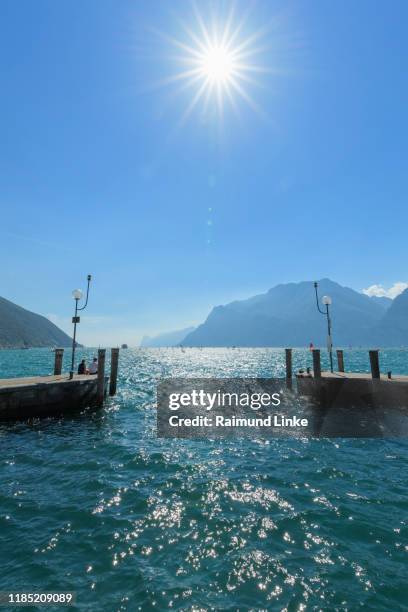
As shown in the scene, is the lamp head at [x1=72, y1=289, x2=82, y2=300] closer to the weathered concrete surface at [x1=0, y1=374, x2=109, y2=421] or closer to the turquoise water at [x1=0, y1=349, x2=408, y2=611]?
Answer: the weathered concrete surface at [x1=0, y1=374, x2=109, y2=421]

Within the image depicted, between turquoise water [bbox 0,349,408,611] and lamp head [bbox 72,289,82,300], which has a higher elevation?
lamp head [bbox 72,289,82,300]

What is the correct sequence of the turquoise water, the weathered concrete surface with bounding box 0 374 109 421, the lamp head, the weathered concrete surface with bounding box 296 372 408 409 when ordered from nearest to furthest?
the turquoise water, the weathered concrete surface with bounding box 0 374 109 421, the weathered concrete surface with bounding box 296 372 408 409, the lamp head

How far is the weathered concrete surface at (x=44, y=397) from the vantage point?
47.7 ft

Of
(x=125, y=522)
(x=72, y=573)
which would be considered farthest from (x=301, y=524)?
(x=72, y=573)

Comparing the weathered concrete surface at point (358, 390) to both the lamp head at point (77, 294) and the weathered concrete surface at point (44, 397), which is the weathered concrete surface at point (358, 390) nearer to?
the weathered concrete surface at point (44, 397)

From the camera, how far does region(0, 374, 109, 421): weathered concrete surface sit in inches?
572

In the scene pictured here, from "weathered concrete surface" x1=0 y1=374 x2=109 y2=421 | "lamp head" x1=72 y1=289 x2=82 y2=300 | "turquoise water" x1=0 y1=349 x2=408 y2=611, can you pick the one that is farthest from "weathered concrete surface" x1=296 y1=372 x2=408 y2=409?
"lamp head" x1=72 y1=289 x2=82 y2=300

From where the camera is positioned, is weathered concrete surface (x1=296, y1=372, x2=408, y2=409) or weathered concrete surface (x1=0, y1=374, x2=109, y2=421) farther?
weathered concrete surface (x1=296, y1=372, x2=408, y2=409)

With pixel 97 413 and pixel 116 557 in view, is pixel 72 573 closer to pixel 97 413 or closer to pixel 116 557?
pixel 116 557

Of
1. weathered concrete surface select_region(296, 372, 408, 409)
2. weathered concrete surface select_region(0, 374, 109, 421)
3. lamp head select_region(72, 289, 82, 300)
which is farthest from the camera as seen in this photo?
lamp head select_region(72, 289, 82, 300)

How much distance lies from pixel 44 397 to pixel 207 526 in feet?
41.1

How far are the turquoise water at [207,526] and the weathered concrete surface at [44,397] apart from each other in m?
3.48

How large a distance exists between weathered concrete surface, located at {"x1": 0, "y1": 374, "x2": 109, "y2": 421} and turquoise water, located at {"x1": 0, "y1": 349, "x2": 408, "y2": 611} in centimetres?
348

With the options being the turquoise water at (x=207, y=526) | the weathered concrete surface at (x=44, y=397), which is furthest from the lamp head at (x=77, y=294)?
the turquoise water at (x=207, y=526)
